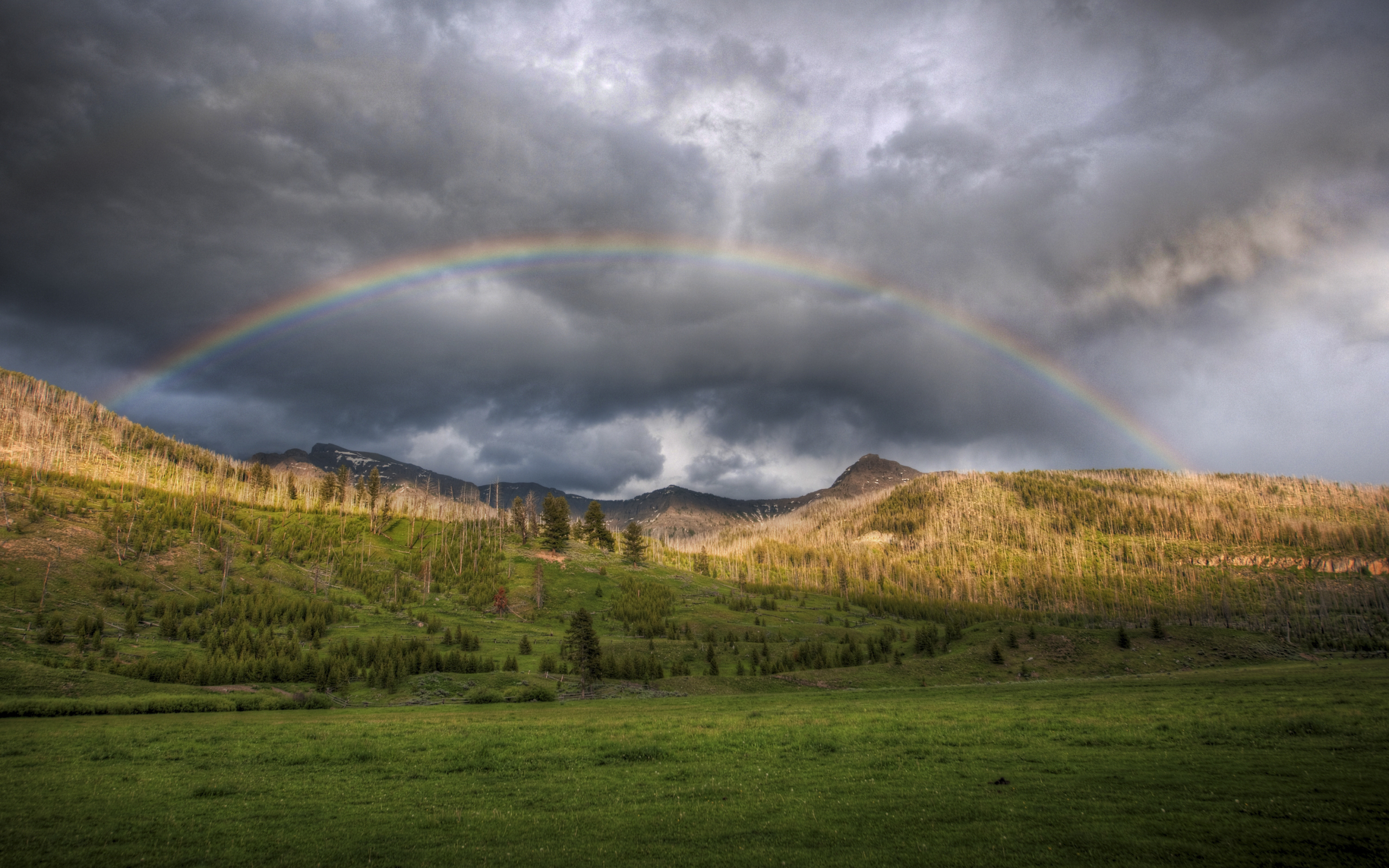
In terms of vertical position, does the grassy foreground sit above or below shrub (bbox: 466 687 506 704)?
above

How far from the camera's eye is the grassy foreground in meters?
13.5

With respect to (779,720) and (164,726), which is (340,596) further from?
(779,720)

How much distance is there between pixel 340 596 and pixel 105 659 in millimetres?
71488

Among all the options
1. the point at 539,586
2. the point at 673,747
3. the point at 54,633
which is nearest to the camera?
the point at 673,747

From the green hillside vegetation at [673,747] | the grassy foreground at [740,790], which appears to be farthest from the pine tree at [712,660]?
the grassy foreground at [740,790]

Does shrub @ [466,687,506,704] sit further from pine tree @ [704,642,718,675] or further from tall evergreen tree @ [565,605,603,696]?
pine tree @ [704,642,718,675]

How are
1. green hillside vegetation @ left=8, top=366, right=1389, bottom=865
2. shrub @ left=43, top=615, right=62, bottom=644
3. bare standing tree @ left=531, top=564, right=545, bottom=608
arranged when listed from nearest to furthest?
green hillside vegetation @ left=8, top=366, right=1389, bottom=865
shrub @ left=43, top=615, right=62, bottom=644
bare standing tree @ left=531, top=564, right=545, bottom=608

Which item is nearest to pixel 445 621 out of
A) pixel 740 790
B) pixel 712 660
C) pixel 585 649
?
pixel 712 660

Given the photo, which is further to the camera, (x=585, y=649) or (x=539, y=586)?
(x=539, y=586)

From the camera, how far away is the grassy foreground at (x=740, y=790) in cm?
1351

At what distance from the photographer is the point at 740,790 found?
1939 cm

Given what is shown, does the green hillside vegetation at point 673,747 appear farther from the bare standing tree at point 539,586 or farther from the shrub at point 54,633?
the bare standing tree at point 539,586

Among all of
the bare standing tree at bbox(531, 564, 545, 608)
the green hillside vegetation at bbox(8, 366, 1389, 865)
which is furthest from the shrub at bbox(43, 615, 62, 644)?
the bare standing tree at bbox(531, 564, 545, 608)

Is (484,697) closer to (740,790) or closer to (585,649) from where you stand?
(585,649)
